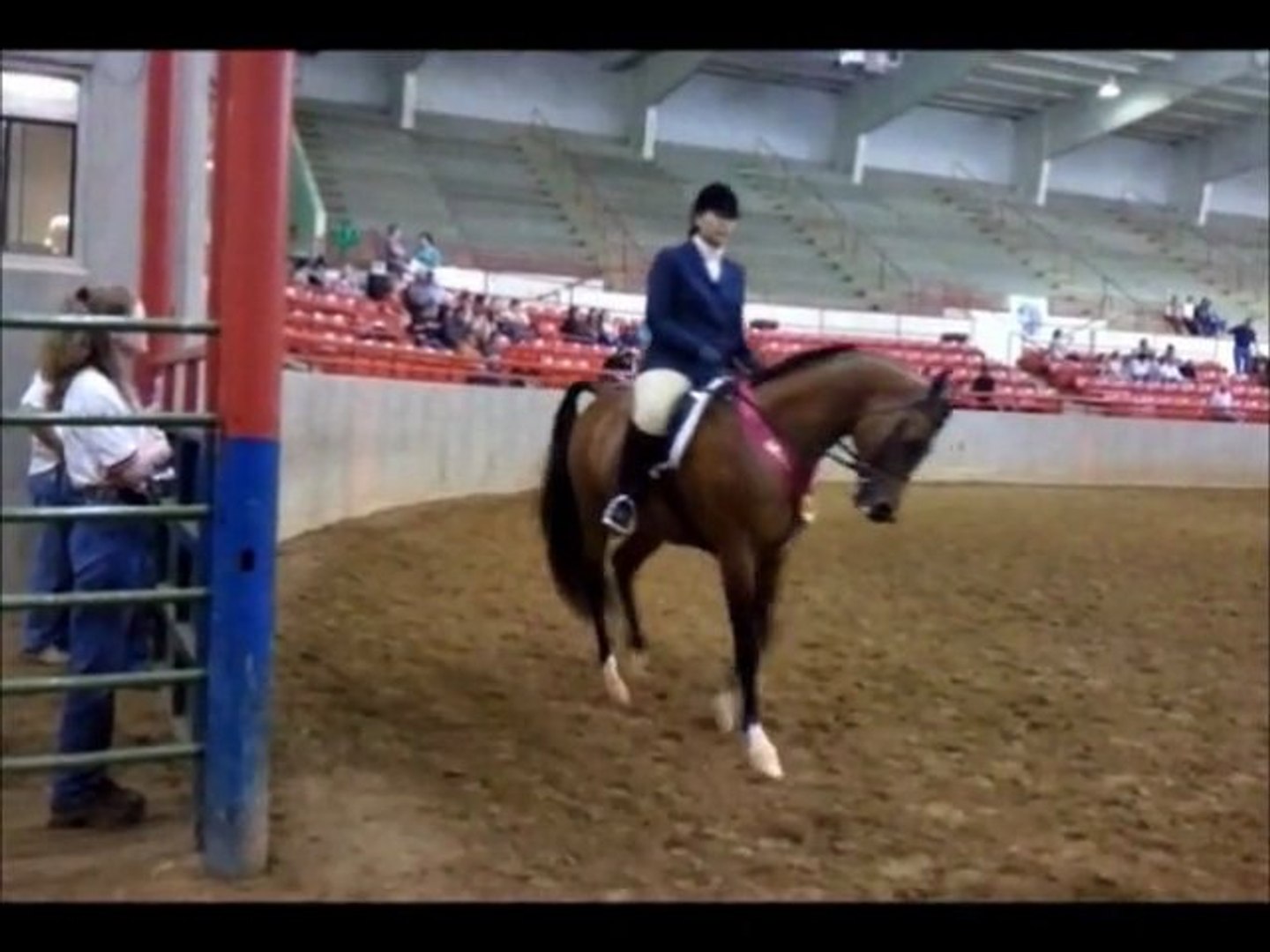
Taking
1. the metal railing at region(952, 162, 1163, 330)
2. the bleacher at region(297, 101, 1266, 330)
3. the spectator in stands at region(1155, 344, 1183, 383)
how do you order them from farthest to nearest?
1. the metal railing at region(952, 162, 1163, 330)
2. the spectator in stands at region(1155, 344, 1183, 383)
3. the bleacher at region(297, 101, 1266, 330)

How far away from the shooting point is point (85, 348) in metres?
1.92

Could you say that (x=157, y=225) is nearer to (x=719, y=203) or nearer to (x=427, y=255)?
(x=427, y=255)

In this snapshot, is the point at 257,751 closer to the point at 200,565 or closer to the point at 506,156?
the point at 200,565

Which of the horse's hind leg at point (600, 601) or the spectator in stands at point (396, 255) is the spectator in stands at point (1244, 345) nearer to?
the horse's hind leg at point (600, 601)

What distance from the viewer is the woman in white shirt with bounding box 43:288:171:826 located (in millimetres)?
1920

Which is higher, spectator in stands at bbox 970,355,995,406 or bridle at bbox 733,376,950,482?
spectator in stands at bbox 970,355,995,406

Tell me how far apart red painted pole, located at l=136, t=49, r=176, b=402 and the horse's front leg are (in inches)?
35.2

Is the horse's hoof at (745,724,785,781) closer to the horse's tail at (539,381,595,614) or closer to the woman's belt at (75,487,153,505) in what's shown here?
→ the horse's tail at (539,381,595,614)

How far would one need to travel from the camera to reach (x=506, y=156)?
2.53 meters

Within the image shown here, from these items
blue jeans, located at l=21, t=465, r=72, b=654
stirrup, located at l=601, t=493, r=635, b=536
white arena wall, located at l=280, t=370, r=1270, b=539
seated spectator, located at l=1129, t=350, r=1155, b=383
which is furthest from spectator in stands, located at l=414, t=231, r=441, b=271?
seated spectator, located at l=1129, t=350, r=1155, b=383

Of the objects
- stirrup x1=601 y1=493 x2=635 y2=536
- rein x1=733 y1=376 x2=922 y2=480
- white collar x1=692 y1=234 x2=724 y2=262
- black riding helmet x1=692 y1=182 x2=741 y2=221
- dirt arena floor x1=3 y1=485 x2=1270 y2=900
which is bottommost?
dirt arena floor x1=3 y1=485 x2=1270 y2=900

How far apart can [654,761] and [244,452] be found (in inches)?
25.8

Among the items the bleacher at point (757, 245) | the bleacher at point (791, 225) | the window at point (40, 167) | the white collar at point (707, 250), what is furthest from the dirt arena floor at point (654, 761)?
the window at point (40, 167)
